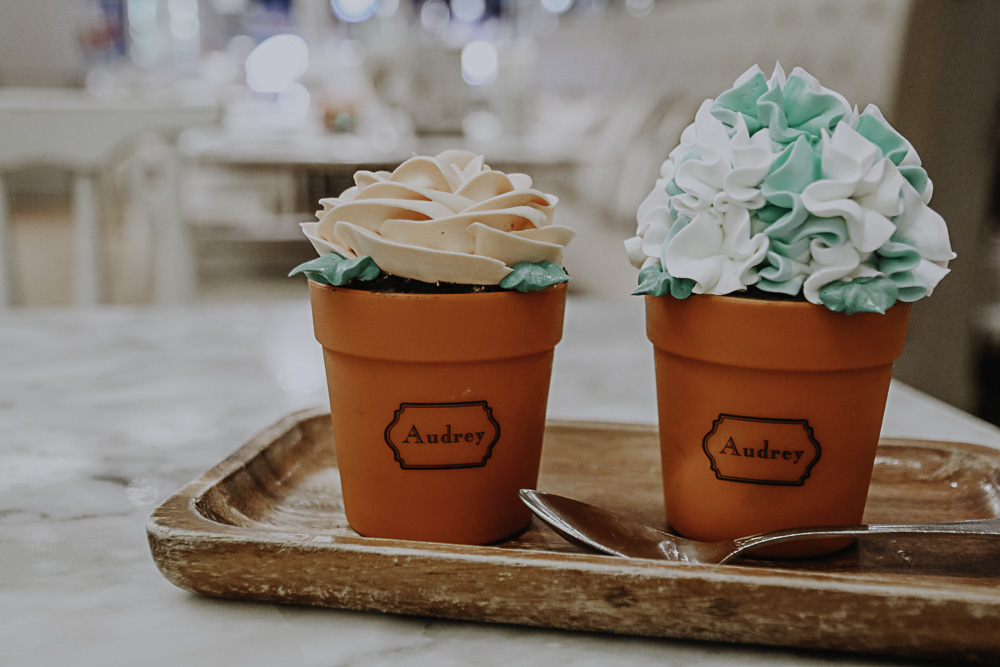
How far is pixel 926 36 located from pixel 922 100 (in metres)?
0.15

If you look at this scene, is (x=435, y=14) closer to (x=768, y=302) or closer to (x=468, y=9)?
(x=468, y=9)

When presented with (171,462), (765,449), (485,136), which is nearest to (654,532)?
(765,449)

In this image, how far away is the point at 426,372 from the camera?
49 cm

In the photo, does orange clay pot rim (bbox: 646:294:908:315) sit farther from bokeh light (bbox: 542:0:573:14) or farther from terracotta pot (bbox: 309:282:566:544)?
bokeh light (bbox: 542:0:573:14)

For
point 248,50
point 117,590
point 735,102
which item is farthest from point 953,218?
point 248,50

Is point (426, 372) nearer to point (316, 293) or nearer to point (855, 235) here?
point (316, 293)

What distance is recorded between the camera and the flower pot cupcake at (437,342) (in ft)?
1.59

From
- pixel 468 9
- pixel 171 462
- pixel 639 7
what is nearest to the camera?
pixel 171 462

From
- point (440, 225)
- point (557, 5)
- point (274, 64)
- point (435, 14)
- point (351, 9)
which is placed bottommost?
point (440, 225)

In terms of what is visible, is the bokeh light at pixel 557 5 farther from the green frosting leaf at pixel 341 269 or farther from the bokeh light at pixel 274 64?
the green frosting leaf at pixel 341 269

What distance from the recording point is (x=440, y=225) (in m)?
0.49

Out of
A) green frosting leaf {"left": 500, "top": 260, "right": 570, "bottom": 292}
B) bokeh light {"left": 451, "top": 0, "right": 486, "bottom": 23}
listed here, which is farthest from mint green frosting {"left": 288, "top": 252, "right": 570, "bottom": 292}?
bokeh light {"left": 451, "top": 0, "right": 486, "bottom": 23}

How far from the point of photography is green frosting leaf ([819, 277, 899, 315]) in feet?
1.49

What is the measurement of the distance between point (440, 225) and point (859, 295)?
0.24 metres
